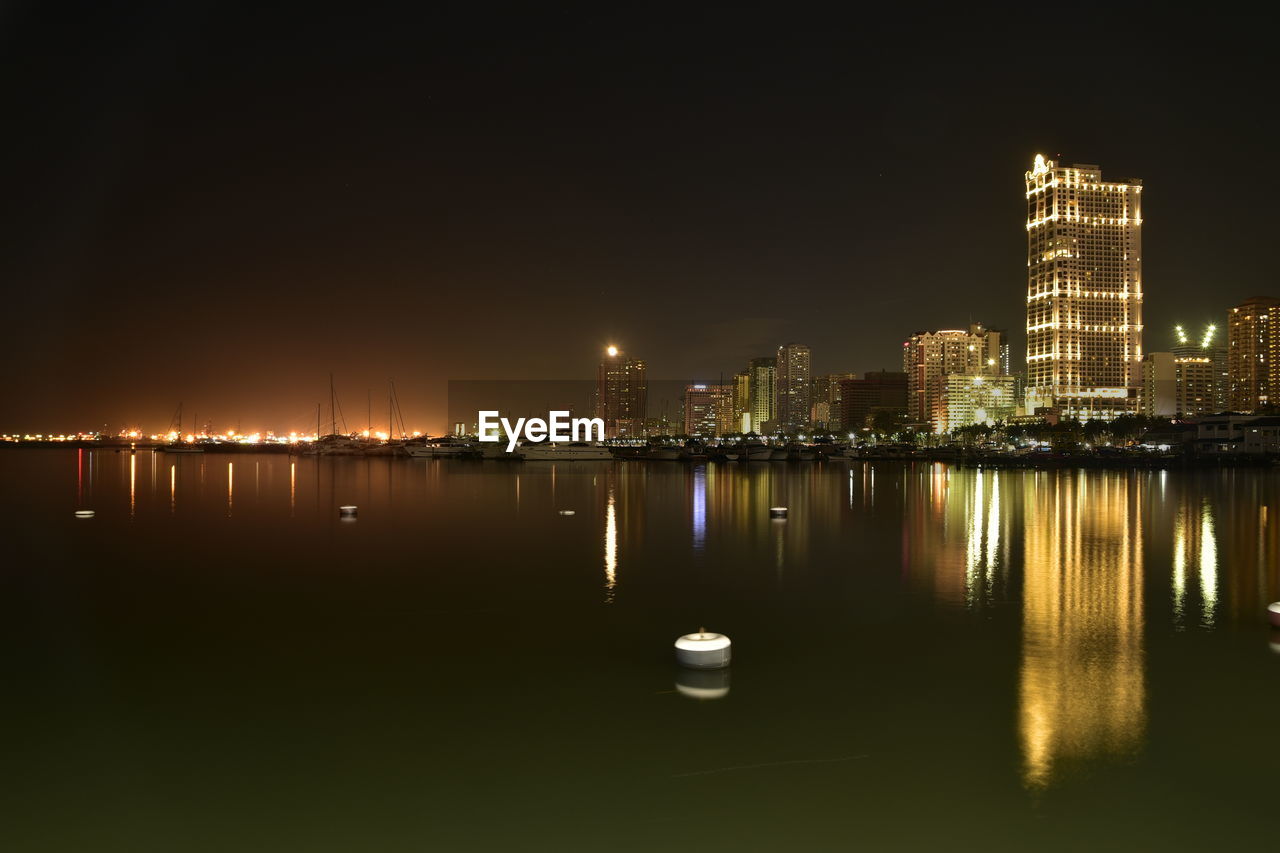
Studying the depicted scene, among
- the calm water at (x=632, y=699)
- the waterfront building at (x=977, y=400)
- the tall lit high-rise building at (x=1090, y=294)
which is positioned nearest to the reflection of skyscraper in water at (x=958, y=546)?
the calm water at (x=632, y=699)

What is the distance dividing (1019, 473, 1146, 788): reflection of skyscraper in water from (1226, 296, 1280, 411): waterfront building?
164 meters

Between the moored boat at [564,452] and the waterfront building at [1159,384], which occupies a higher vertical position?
the waterfront building at [1159,384]

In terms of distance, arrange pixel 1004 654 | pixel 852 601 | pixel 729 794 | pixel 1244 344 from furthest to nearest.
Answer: pixel 1244 344
pixel 852 601
pixel 1004 654
pixel 729 794

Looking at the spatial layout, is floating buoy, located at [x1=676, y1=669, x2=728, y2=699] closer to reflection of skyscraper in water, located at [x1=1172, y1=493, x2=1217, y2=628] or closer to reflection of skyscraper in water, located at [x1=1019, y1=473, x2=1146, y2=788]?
reflection of skyscraper in water, located at [x1=1019, y1=473, x2=1146, y2=788]

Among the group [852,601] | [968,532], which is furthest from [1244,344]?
[852,601]

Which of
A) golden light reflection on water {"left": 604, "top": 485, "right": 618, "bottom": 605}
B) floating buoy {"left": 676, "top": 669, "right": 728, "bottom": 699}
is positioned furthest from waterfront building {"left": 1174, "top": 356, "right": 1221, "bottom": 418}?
floating buoy {"left": 676, "top": 669, "right": 728, "bottom": 699}

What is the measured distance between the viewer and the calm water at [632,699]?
5.71 meters

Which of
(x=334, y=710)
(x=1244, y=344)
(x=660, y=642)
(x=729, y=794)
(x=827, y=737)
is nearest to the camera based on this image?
(x=729, y=794)

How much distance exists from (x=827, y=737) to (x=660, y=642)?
11.3 feet

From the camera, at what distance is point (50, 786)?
6230mm

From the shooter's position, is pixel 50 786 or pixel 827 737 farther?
pixel 827 737

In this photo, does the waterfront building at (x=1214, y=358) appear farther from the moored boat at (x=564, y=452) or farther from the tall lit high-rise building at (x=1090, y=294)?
the moored boat at (x=564, y=452)

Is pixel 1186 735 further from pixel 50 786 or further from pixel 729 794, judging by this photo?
pixel 50 786

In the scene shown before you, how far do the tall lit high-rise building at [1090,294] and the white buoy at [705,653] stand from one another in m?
150
